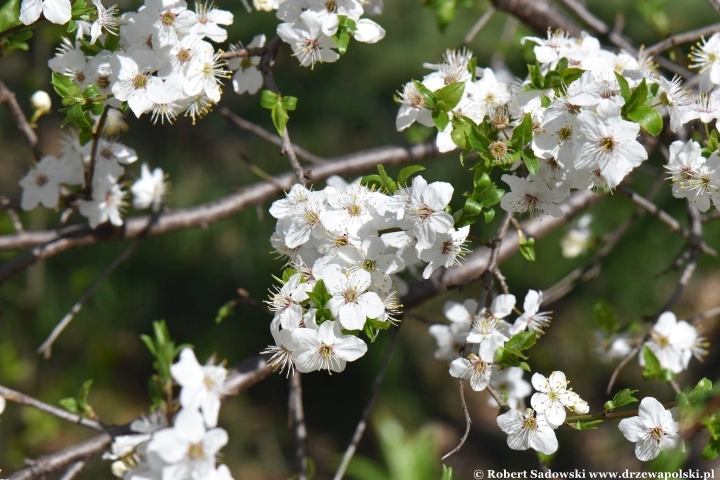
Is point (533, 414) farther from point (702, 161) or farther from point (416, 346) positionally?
point (416, 346)

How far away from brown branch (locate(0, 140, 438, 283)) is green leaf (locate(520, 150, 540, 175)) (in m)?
0.63

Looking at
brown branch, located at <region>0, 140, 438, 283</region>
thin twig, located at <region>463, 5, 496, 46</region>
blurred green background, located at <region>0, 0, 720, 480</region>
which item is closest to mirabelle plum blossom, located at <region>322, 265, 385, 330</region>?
brown branch, located at <region>0, 140, 438, 283</region>

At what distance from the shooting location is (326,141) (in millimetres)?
3451

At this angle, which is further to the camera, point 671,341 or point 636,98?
point 671,341

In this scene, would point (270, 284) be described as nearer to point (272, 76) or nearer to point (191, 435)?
point (272, 76)

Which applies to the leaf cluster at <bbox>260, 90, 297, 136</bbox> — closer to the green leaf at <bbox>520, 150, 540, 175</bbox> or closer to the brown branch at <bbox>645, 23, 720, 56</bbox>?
the green leaf at <bbox>520, 150, 540, 175</bbox>

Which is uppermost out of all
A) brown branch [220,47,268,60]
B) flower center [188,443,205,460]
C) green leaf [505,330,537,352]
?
brown branch [220,47,268,60]

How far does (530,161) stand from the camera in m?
0.94

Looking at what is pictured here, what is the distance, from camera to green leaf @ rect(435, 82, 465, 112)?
98 cm

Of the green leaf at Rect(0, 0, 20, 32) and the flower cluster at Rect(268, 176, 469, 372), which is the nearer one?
the flower cluster at Rect(268, 176, 469, 372)

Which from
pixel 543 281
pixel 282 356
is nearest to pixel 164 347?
pixel 282 356

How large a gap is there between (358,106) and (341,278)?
275 cm

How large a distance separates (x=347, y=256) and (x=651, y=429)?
599 millimetres

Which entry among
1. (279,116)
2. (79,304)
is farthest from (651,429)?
(79,304)
